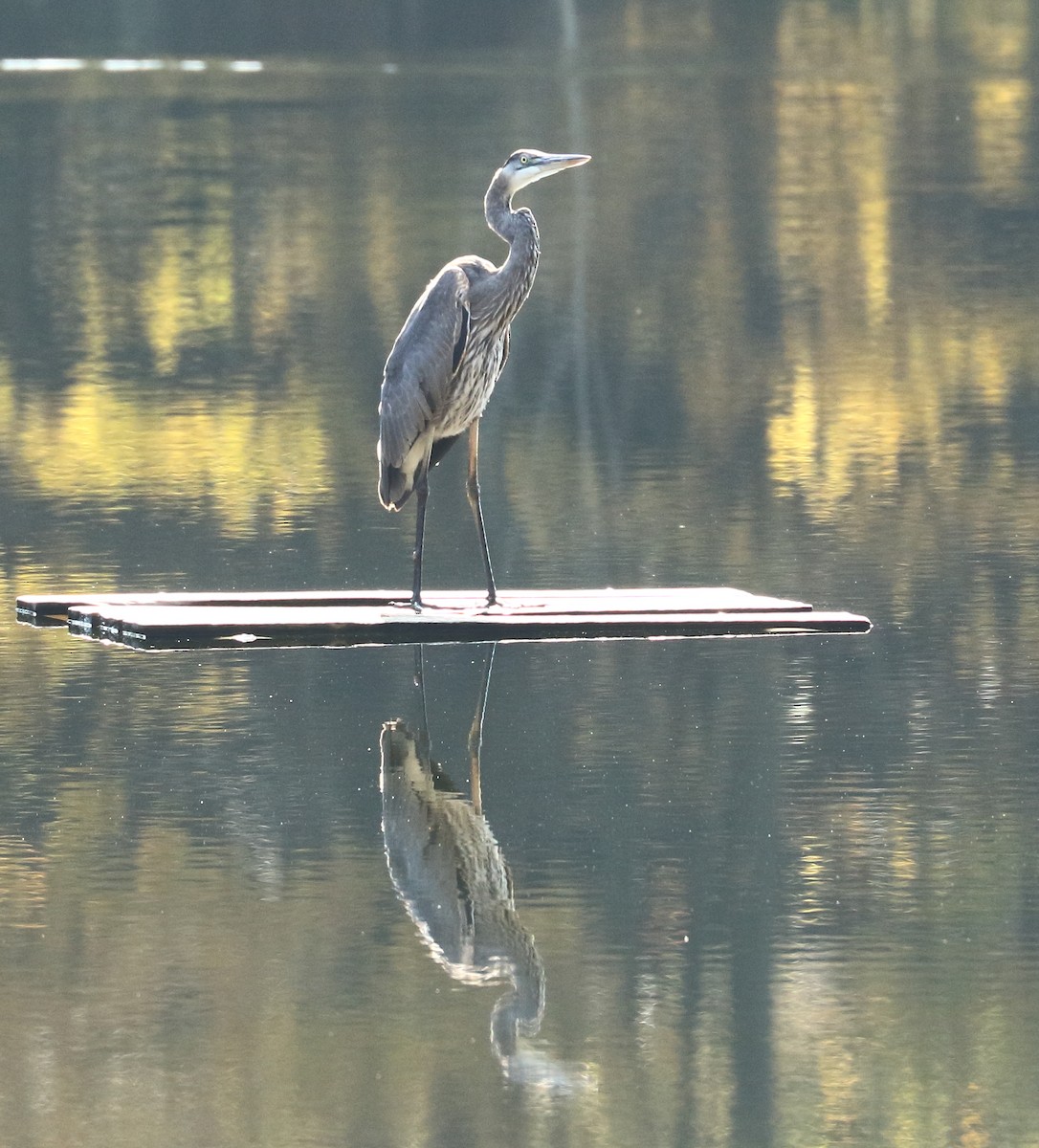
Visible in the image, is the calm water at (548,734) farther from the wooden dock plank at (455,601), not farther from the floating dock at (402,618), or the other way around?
the wooden dock plank at (455,601)

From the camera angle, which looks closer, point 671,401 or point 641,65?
point 671,401

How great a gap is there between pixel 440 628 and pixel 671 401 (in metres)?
8.35

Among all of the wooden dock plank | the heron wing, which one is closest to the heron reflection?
the wooden dock plank

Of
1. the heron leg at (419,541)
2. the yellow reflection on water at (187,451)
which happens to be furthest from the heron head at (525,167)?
the yellow reflection on water at (187,451)

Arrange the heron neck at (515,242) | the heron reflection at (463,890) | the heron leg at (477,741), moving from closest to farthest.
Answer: the heron reflection at (463,890) < the heron leg at (477,741) < the heron neck at (515,242)

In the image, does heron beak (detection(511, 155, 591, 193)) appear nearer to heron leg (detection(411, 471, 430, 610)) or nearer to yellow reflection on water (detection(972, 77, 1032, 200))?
heron leg (detection(411, 471, 430, 610))

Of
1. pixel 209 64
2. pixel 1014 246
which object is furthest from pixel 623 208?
pixel 209 64

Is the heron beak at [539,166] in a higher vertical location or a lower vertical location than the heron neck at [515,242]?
higher

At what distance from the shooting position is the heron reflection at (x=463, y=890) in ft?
25.9

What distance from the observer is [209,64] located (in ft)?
210

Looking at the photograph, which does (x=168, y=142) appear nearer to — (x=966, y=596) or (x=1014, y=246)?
(x=1014, y=246)

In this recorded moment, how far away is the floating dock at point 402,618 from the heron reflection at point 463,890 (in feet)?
4.66

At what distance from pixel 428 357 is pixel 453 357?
0.38 feet

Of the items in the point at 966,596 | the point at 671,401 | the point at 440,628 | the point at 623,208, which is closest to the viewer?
the point at 440,628
